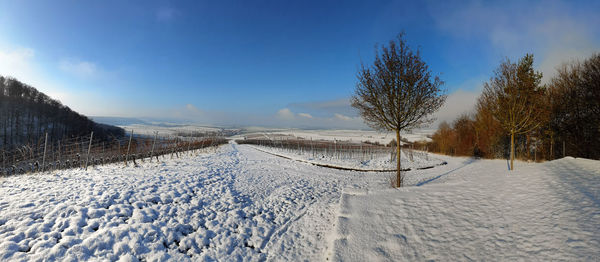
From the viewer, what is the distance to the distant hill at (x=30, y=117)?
42.6 metres

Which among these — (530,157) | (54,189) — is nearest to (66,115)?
(54,189)

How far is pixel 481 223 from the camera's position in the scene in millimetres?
3830

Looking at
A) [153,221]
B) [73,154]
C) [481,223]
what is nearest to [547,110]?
[481,223]

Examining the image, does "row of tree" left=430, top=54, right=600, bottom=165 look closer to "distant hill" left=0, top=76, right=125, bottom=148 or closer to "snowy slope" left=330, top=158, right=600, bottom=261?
"snowy slope" left=330, top=158, right=600, bottom=261

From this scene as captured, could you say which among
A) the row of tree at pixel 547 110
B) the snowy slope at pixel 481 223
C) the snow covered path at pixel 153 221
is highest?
the row of tree at pixel 547 110

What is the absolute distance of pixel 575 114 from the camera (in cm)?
1539

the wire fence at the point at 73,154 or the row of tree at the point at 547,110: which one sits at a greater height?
the row of tree at the point at 547,110

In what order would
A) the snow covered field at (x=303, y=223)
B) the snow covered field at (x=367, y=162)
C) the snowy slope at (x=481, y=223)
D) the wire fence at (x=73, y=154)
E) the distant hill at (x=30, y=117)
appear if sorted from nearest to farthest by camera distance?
the snowy slope at (x=481, y=223) → the snow covered field at (x=303, y=223) → the wire fence at (x=73, y=154) → the snow covered field at (x=367, y=162) → the distant hill at (x=30, y=117)

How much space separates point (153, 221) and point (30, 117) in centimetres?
7710

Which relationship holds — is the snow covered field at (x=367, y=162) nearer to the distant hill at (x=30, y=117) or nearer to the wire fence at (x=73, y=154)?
the wire fence at (x=73, y=154)

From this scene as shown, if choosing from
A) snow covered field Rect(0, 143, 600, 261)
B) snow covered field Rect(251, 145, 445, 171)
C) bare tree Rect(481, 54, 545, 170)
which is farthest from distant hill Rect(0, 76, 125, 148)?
bare tree Rect(481, 54, 545, 170)

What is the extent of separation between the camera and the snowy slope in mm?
2947

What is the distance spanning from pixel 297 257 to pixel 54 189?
7.59 metres

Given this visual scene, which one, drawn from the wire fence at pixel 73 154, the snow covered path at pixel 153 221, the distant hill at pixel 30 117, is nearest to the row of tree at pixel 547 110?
the snow covered path at pixel 153 221
